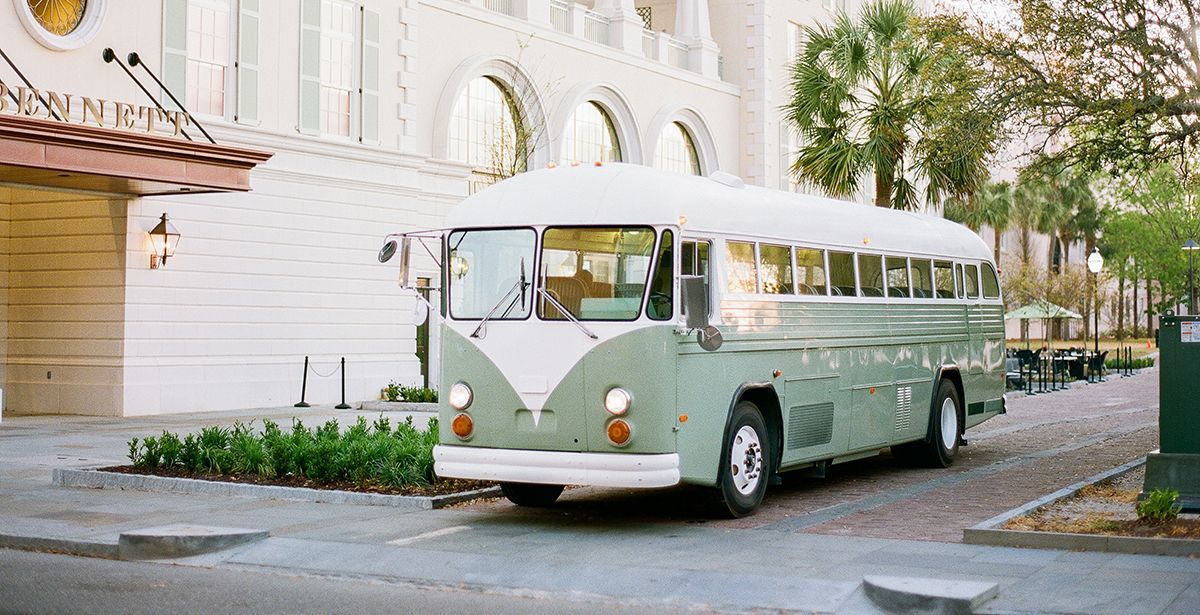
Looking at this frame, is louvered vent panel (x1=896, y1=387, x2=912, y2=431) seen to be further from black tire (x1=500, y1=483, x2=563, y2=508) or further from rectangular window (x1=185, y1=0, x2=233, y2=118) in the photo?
rectangular window (x1=185, y1=0, x2=233, y2=118)

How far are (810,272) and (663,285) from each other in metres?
2.67

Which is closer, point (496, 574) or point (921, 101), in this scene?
point (496, 574)

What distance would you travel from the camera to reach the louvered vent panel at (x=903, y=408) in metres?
15.1

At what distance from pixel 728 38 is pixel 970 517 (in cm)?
2969

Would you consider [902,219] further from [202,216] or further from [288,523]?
[202,216]

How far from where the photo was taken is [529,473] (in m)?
11.2

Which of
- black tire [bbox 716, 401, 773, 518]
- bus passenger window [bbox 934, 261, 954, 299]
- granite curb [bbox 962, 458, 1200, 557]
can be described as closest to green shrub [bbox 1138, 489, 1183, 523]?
granite curb [bbox 962, 458, 1200, 557]

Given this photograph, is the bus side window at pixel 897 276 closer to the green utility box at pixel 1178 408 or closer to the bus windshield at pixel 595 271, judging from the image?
the green utility box at pixel 1178 408

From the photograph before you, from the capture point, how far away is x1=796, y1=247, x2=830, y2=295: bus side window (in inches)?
519

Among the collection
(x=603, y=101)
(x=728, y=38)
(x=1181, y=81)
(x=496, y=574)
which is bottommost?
(x=496, y=574)

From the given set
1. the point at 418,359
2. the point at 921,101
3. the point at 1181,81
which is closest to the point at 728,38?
the point at 418,359

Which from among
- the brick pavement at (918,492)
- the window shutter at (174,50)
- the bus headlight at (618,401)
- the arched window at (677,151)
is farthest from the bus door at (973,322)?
the arched window at (677,151)

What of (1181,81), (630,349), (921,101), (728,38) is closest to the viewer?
(630,349)

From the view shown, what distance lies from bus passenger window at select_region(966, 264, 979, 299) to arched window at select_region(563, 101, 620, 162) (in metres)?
16.9
